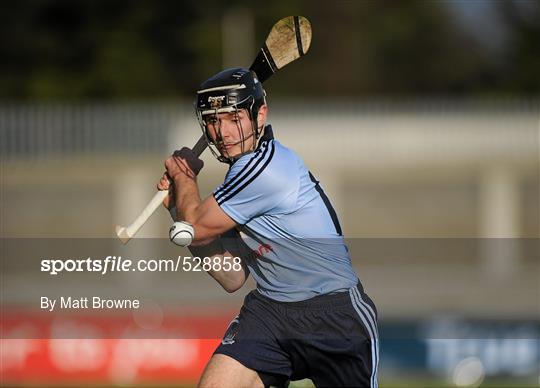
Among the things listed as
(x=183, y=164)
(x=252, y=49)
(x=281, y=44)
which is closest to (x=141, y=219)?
(x=183, y=164)

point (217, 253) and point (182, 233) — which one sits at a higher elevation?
point (182, 233)

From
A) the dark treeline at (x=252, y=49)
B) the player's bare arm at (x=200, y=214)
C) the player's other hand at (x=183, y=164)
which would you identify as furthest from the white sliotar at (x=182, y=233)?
the dark treeline at (x=252, y=49)

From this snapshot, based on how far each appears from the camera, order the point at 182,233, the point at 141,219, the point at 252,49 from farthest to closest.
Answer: the point at 252,49
the point at 141,219
the point at 182,233

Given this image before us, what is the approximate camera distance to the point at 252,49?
34219mm

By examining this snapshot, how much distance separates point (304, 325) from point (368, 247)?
13829 mm

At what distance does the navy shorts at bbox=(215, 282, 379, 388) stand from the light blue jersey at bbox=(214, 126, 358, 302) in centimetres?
6

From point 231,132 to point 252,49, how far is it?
29677 mm

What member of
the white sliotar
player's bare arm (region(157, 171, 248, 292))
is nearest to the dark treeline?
player's bare arm (region(157, 171, 248, 292))

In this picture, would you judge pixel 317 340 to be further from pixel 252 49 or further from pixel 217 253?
pixel 252 49

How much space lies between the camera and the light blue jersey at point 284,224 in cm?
473

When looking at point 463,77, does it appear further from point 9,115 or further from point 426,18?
point 9,115

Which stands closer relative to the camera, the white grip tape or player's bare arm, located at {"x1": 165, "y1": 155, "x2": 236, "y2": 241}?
player's bare arm, located at {"x1": 165, "y1": 155, "x2": 236, "y2": 241}

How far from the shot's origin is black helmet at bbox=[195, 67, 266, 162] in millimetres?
4744

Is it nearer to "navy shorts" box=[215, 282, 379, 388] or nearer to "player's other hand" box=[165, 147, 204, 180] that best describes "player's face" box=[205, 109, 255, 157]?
"player's other hand" box=[165, 147, 204, 180]
